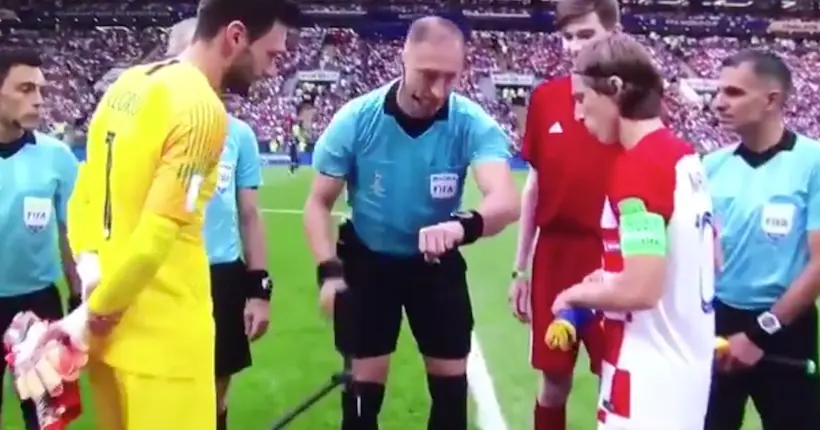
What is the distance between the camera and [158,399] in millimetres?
3289

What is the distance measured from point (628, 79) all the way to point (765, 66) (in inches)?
58.6

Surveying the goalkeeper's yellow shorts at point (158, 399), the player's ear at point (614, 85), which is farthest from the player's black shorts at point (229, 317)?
the player's ear at point (614, 85)

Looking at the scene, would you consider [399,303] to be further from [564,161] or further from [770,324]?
[770,324]

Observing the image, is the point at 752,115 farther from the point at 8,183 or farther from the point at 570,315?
the point at 8,183

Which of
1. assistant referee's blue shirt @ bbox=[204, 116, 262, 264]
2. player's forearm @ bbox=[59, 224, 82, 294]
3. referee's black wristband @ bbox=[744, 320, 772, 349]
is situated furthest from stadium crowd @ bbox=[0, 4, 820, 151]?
referee's black wristband @ bbox=[744, 320, 772, 349]

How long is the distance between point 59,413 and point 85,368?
0.58ft

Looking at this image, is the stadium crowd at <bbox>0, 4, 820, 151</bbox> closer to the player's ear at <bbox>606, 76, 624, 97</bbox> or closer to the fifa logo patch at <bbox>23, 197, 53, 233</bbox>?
the fifa logo patch at <bbox>23, 197, 53, 233</bbox>

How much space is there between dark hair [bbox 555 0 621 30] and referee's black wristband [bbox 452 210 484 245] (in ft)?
3.08

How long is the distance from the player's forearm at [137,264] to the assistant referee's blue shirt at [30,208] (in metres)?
2.39

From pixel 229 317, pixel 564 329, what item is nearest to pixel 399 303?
pixel 229 317

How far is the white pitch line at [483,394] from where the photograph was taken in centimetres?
690

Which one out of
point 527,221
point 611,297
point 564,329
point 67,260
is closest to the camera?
point 611,297

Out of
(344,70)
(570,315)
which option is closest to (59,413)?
(570,315)

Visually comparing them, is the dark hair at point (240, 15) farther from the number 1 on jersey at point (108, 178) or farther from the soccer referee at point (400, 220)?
the soccer referee at point (400, 220)
